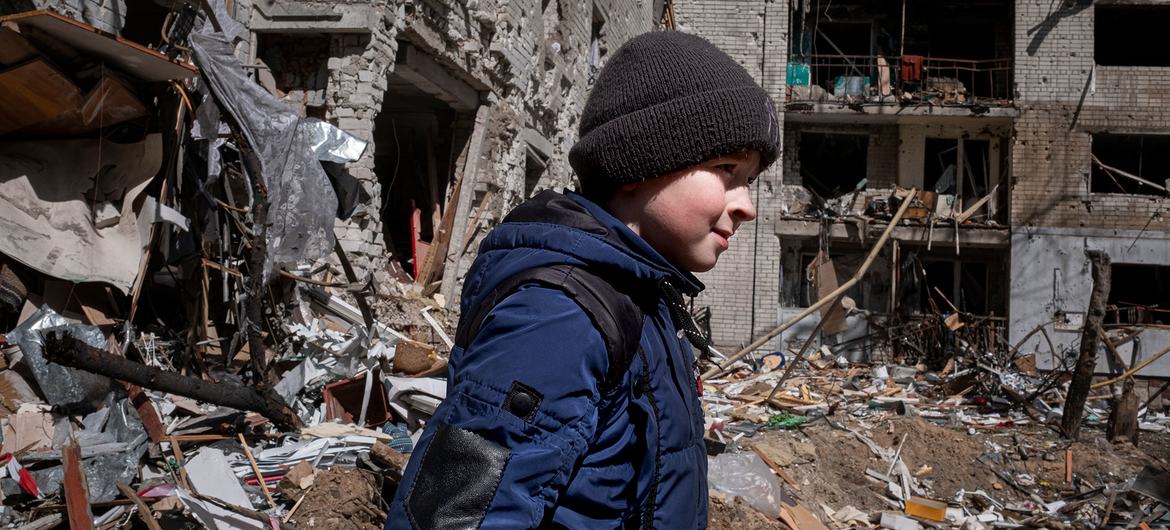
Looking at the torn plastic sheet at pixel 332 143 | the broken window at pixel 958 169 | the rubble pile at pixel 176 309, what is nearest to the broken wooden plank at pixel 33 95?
the rubble pile at pixel 176 309

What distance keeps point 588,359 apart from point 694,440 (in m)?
0.38

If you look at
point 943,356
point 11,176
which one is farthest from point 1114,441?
point 11,176

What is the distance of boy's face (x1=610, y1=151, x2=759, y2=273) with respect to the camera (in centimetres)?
134

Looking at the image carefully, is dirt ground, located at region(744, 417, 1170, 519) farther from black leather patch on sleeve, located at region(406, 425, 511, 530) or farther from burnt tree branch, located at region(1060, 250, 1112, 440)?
black leather patch on sleeve, located at region(406, 425, 511, 530)

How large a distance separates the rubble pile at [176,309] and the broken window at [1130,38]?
2155 centimetres

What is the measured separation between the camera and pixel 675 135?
1325mm

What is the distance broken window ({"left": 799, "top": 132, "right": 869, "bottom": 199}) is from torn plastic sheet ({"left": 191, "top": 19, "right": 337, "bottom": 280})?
16.5 metres

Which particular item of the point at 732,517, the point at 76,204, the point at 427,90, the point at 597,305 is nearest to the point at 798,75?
the point at 427,90

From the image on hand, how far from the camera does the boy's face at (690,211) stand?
1344mm

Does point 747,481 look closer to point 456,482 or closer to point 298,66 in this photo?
point 456,482

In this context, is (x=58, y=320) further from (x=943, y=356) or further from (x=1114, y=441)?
(x=943, y=356)

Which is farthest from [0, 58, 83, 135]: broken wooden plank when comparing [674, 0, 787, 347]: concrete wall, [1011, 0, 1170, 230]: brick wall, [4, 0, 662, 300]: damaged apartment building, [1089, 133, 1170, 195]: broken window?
[1089, 133, 1170, 195]: broken window

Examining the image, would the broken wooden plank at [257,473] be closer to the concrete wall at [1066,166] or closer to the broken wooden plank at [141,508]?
the broken wooden plank at [141,508]

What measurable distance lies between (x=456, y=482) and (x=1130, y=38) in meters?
25.6
